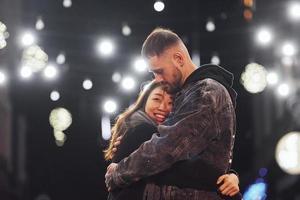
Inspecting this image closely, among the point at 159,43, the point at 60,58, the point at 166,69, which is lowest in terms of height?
the point at 166,69

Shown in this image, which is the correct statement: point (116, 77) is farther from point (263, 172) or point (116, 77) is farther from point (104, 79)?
point (263, 172)

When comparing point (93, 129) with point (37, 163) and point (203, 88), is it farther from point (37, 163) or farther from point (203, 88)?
point (203, 88)

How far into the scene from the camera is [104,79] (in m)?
19.5

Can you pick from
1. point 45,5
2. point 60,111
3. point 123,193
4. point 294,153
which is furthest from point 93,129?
point 123,193

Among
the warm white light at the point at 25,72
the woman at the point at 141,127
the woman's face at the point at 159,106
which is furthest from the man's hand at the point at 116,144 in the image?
the warm white light at the point at 25,72

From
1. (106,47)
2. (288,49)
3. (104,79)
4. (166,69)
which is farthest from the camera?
(104,79)

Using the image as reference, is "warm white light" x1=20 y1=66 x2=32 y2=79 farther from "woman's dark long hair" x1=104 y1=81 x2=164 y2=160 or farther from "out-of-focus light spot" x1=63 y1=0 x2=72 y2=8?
"woman's dark long hair" x1=104 y1=81 x2=164 y2=160

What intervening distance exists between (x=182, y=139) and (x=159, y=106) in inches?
23.1

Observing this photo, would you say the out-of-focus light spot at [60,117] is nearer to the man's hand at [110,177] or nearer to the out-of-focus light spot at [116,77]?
the out-of-focus light spot at [116,77]

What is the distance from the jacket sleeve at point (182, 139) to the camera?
14.7 ft

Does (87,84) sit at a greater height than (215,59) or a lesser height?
greater

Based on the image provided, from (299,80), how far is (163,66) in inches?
867

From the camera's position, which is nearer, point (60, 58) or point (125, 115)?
point (125, 115)

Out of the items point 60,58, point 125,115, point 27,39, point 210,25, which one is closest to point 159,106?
point 125,115
